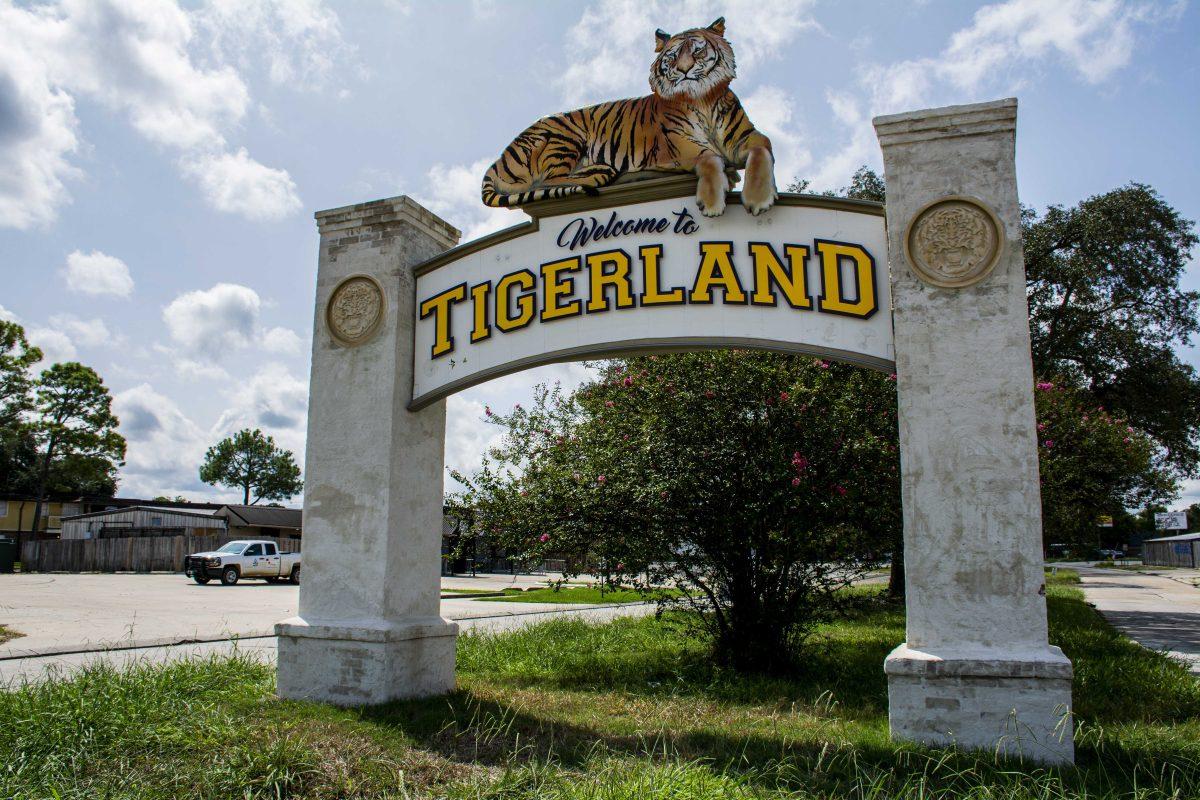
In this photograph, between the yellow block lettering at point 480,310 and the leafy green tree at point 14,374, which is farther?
the leafy green tree at point 14,374

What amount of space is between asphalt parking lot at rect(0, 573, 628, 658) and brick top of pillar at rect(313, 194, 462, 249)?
5746mm

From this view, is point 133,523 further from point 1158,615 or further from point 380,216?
point 1158,615

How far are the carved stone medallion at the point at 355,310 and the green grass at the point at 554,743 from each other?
3.21 m

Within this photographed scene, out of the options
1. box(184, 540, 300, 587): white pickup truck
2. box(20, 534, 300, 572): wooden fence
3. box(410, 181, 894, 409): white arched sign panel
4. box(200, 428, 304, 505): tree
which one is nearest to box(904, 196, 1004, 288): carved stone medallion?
box(410, 181, 894, 409): white arched sign panel

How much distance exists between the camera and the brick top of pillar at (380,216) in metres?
7.79

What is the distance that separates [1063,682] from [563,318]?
4410 mm

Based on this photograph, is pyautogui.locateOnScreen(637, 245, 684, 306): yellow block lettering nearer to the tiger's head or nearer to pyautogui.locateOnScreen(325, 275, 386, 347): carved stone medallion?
the tiger's head

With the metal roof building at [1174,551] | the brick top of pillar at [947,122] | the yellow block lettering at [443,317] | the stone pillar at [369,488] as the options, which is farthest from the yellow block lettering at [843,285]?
the metal roof building at [1174,551]

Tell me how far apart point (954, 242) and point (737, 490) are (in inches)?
142

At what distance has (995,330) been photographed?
578 cm

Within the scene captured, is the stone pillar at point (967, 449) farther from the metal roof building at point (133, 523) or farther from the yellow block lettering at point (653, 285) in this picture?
the metal roof building at point (133, 523)

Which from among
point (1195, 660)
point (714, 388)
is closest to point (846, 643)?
point (1195, 660)

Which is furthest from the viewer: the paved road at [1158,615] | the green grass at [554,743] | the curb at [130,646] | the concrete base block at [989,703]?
the paved road at [1158,615]

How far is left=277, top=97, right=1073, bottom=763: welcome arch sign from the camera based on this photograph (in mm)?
5520
